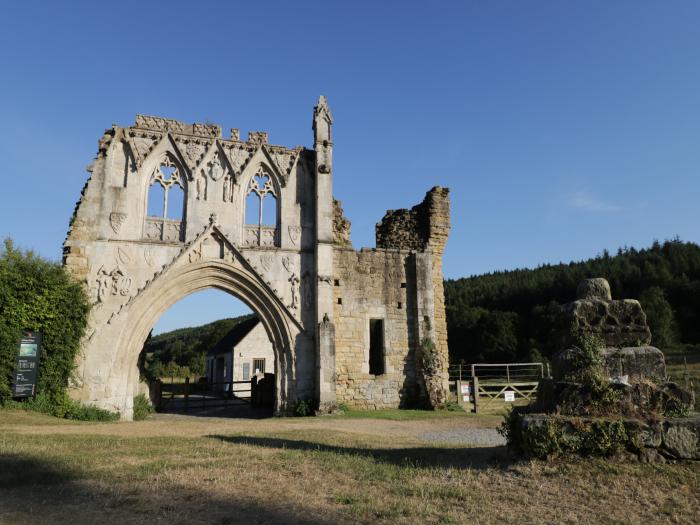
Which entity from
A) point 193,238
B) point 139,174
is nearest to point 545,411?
point 193,238

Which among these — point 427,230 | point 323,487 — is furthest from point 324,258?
point 323,487

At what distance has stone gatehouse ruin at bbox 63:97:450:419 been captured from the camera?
47.2 ft

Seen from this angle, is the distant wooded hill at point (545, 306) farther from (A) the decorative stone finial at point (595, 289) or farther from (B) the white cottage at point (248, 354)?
(A) the decorative stone finial at point (595, 289)

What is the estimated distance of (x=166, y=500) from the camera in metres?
4.41

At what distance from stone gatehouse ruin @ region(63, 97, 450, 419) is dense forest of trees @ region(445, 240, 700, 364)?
27.6 metres

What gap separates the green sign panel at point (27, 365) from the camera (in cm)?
1250

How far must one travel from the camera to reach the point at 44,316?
517 inches

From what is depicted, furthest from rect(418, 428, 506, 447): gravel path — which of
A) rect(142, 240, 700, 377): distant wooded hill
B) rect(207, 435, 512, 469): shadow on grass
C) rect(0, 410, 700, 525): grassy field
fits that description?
rect(142, 240, 700, 377): distant wooded hill

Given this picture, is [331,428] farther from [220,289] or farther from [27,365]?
[27,365]

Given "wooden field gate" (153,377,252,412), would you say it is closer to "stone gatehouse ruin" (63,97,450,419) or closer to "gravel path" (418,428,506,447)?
"stone gatehouse ruin" (63,97,450,419)

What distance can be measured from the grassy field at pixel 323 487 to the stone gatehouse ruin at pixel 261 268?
7469 mm

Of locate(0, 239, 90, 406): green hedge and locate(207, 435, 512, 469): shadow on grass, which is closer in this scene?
locate(207, 435, 512, 469): shadow on grass

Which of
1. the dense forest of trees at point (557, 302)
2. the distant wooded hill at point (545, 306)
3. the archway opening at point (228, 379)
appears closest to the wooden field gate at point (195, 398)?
the archway opening at point (228, 379)

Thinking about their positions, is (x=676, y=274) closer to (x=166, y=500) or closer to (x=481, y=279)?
(x=481, y=279)
